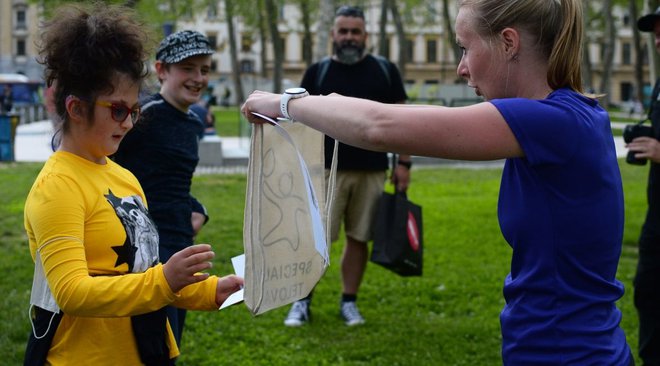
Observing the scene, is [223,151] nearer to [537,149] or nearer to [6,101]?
[537,149]

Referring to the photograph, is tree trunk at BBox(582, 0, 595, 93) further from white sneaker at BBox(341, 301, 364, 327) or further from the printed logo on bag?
white sneaker at BBox(341, 301, 364, 327)

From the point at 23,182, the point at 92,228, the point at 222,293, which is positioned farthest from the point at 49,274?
the point at 23,182

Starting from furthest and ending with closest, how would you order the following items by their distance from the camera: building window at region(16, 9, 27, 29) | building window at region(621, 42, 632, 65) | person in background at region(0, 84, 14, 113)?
building window at region(16, 9, 27, 29)
building window at region(621, 42, 632, 65)
person in background at region(0, 84, 14, 113)

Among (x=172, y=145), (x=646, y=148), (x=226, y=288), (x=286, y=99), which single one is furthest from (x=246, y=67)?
(x=286, y=99)

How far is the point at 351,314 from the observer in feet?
21.6

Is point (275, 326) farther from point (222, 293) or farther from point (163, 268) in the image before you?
point (163, 268)

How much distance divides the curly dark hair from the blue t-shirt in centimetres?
118

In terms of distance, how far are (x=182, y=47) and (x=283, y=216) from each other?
2.19m

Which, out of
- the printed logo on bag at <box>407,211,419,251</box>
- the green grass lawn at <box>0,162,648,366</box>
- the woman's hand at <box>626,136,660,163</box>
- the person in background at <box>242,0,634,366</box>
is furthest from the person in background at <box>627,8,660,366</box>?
the person in background at <box>242,0,634,366</box>

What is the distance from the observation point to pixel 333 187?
266cm

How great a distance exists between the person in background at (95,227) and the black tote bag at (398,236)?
343 centimetres

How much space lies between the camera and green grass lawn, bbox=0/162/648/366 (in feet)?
19.0

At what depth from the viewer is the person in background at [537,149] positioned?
2.12m

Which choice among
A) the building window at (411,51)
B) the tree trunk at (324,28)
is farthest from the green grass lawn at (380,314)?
the building window at (411,51)
